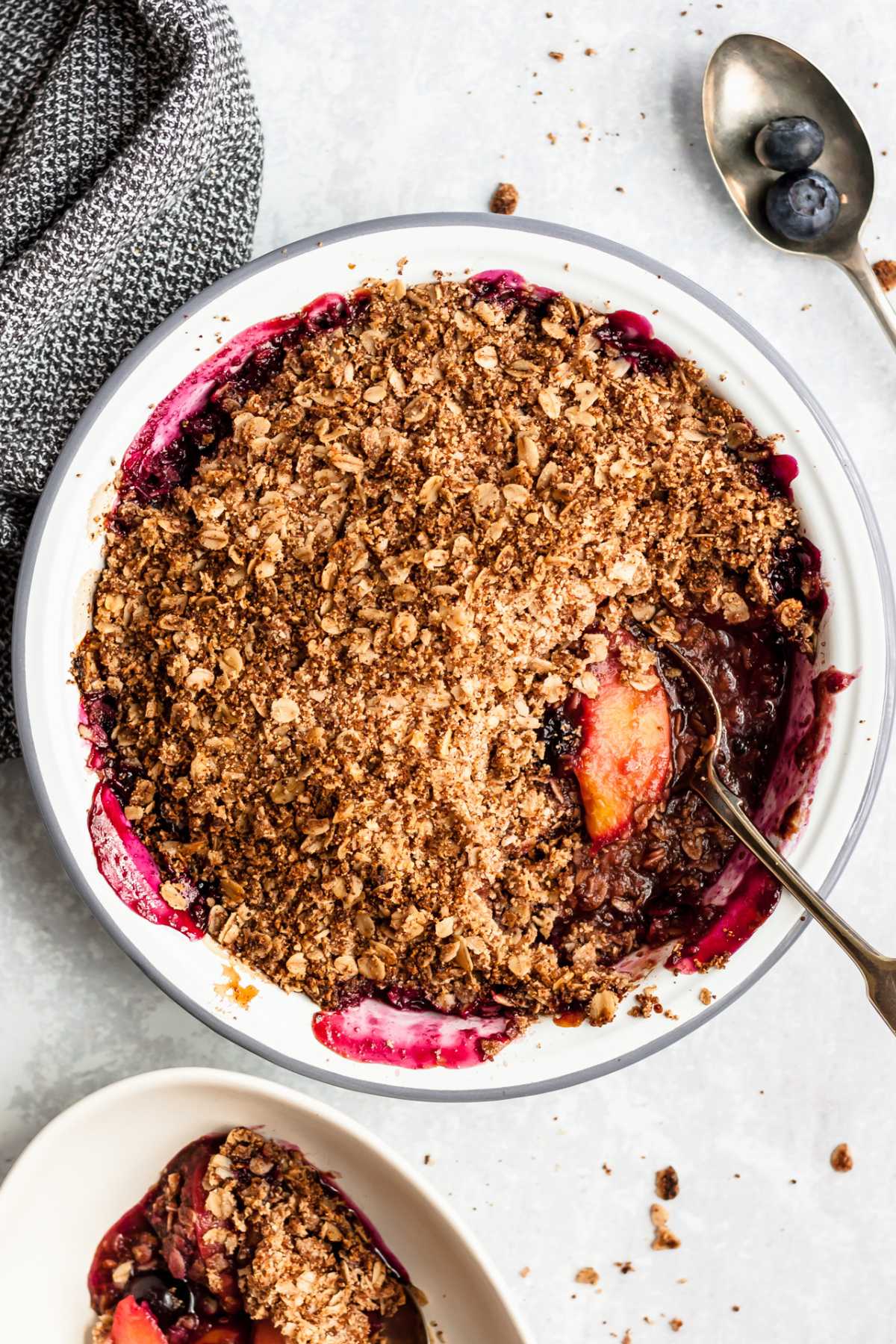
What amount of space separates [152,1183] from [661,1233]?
29.7 inches

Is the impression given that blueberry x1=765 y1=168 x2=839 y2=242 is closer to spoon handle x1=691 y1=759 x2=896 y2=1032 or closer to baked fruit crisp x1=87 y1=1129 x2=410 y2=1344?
spoon handle x1=691 y1=759 x2=896 y2=1032

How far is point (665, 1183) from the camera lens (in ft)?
5.29

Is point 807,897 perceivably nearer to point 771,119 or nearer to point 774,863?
point 774,863

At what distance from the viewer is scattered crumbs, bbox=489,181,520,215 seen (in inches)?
60.4

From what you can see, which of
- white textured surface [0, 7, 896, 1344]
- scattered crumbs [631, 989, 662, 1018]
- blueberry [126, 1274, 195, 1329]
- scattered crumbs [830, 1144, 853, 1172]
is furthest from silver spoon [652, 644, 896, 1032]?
blueberry [126, 1274, 195, 1329]

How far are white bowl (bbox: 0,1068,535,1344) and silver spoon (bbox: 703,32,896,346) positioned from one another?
4.43ft

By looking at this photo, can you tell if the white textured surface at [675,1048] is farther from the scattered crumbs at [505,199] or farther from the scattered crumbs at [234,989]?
the scattered crumbs at [234,989]

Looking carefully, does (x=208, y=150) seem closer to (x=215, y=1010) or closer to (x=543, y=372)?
(x=543, y=372)

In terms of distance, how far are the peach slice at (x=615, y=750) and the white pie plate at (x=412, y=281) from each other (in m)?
0.21

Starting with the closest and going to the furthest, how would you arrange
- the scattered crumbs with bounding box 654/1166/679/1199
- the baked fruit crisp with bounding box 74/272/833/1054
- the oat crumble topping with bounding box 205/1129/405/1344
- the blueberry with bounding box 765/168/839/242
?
the baked fruit crisp with bounding box 74/272/833/1054, the oat crumble topping with bounding box 205/1129/405/1344, the blueberry with bounding box 765/168/839/242, the scattered crumbs with bounding box 654/1166/679/1199

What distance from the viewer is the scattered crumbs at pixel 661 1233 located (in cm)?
161

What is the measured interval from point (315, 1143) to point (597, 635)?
76cm

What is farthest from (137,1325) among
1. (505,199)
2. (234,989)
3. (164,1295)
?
(505,199)

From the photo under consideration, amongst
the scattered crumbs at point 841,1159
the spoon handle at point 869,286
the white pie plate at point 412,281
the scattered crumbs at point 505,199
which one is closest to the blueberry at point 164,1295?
the white pie plate at point 412,281
